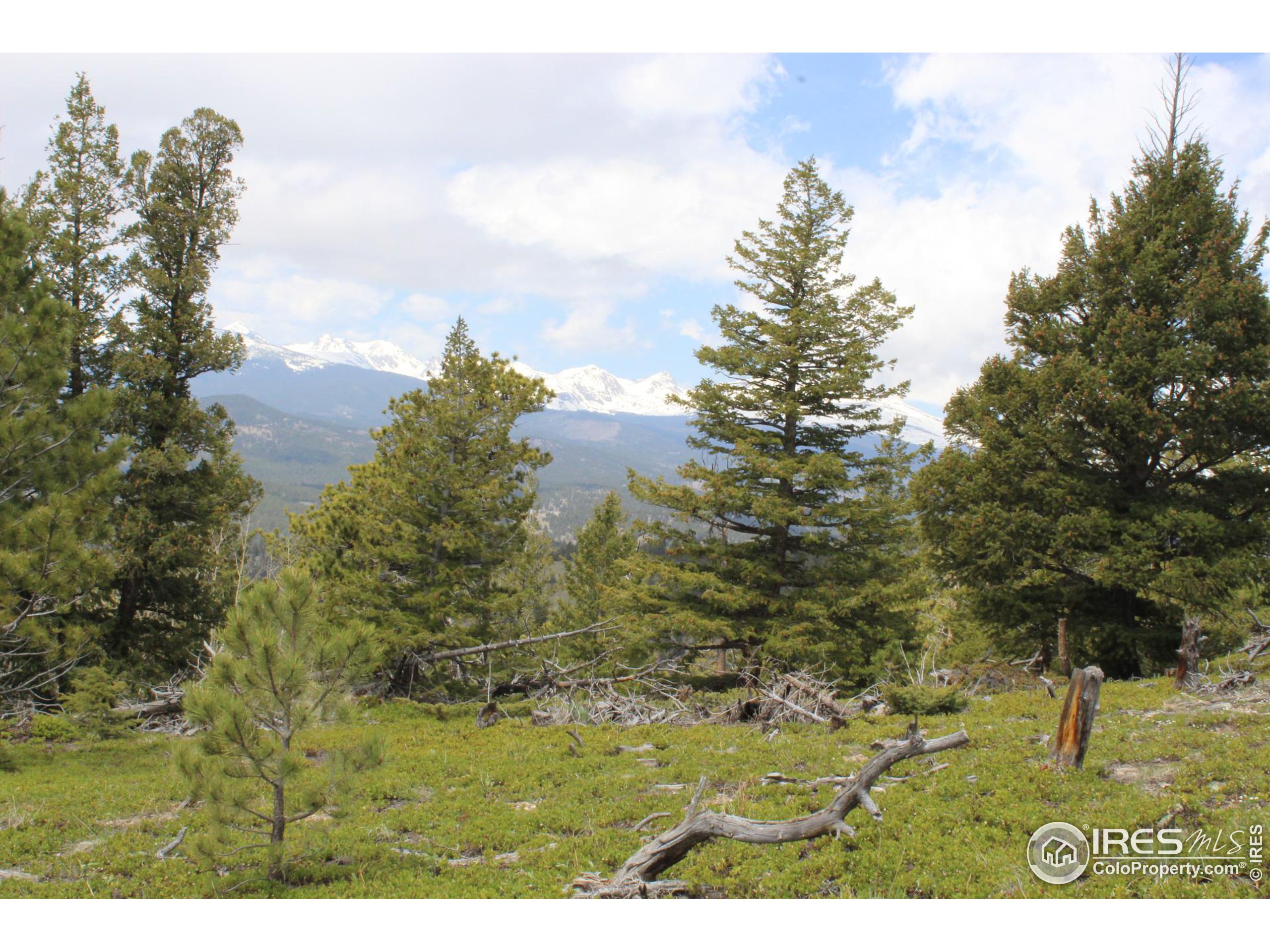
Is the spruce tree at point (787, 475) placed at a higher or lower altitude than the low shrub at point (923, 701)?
higher

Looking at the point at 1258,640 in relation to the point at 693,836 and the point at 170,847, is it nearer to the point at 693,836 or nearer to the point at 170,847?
the point at 693,836

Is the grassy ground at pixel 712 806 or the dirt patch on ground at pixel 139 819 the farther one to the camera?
the dirt patch on ground at pixel 139 819

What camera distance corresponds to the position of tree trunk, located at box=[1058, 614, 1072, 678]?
1611cm

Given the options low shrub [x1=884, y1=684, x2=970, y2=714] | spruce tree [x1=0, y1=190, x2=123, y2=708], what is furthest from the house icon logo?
spruce tree [x1=0, y1=190, x2=123, y2=708]

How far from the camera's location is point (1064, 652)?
639 inches

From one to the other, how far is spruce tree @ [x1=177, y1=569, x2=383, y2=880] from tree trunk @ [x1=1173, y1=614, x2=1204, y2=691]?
13.8 m

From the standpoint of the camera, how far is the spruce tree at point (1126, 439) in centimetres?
1362

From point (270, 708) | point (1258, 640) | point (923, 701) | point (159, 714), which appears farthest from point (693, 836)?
point (1258, 640)

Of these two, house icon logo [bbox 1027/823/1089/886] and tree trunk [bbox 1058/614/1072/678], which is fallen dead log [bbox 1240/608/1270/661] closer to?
tree trunk [bbox 1058/614/1072/678]

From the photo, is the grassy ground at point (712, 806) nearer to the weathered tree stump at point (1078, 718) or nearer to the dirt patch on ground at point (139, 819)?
the dirt patch on ground at point (139, 819)

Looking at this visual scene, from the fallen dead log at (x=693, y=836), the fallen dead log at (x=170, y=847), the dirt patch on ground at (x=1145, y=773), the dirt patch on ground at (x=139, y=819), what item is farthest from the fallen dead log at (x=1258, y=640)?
the dirt patch on ground at (x=139, y=819)

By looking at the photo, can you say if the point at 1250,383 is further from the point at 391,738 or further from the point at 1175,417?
the point at 391,738

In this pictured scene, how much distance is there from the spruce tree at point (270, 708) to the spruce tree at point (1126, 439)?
45.9ft
